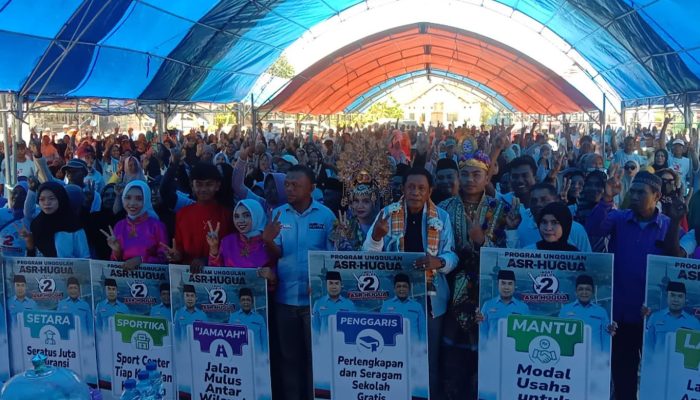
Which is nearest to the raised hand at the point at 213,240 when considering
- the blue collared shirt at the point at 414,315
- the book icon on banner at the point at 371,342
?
the book icon on banner at the point at 371,342

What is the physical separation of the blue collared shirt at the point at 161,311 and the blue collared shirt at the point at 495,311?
1.92 meters

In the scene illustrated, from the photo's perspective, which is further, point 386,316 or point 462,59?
point 462,59

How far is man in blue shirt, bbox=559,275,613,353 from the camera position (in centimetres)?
367

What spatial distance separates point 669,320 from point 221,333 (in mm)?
2543

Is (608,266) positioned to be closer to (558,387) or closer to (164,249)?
(558,387)

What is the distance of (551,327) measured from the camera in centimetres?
374

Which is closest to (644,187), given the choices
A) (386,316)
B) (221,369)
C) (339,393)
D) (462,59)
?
(386,316)

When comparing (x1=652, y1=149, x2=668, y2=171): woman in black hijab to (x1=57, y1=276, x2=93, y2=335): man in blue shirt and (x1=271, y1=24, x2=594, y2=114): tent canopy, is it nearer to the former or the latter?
(x1=57, y1=276, x2=93, y2=335): man in blue shirt

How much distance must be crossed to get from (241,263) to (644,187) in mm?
2563

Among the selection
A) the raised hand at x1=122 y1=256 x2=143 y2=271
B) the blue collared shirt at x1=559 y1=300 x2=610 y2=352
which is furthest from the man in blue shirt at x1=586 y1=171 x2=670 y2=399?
the raised hand at x1=122 y1=256 x2=143 y2=271

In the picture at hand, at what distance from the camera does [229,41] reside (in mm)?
16703

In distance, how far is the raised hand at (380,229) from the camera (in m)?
3.98

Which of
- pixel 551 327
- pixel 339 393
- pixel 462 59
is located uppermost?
pixel 462 59

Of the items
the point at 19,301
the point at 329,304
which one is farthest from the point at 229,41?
the point at 329,304
